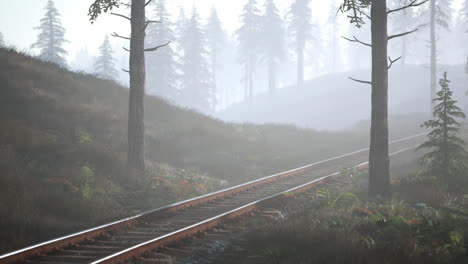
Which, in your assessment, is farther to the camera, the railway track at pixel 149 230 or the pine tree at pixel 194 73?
the pine tree at pixel 194 73

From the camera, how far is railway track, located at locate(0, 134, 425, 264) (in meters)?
6.18

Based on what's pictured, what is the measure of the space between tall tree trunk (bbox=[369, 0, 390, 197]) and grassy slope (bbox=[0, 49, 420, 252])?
5626mm

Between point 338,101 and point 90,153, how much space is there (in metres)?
42.5

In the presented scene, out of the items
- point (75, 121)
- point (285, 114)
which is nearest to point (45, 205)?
point (75, 121)

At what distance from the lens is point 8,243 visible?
6.50 metres

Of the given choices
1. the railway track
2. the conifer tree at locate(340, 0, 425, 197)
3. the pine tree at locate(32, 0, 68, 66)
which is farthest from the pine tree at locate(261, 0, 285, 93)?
the conifer tree at locate(340, 0, 425, 197)

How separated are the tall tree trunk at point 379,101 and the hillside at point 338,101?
27795 mm

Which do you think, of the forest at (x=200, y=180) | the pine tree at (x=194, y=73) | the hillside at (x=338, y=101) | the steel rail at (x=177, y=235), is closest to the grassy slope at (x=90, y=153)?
the forest at (x=200, y=180)

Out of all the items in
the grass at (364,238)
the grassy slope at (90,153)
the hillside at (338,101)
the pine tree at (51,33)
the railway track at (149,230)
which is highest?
the pine tree at (51,33)

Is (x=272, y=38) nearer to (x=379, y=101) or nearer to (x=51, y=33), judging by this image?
(x=51, y=33)

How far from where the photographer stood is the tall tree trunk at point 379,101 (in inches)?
388

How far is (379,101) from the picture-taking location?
9961 mm

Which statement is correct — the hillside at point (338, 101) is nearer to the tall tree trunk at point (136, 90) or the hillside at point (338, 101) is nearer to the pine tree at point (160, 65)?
the pine tree at point (160, 65)

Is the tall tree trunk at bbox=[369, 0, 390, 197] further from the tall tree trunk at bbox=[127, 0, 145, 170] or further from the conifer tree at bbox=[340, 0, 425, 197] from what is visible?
the tall tree trunk at bbox=[127, 0, 145, 170]
